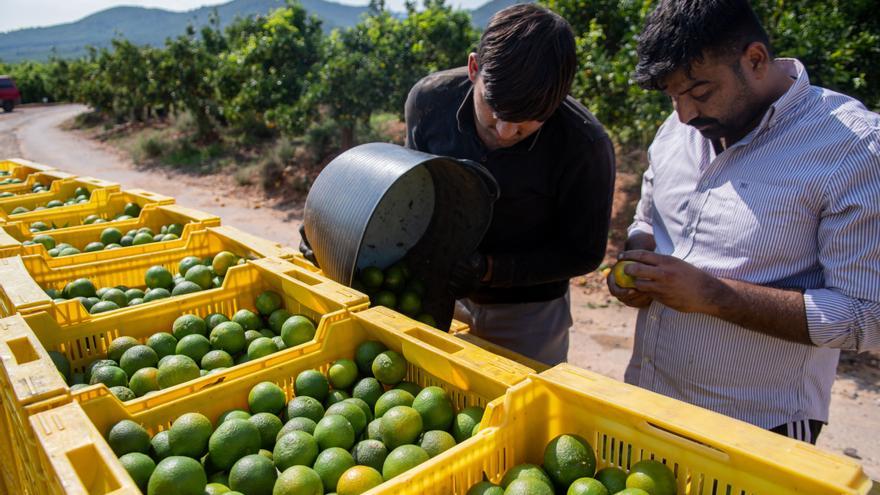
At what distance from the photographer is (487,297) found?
117 inches

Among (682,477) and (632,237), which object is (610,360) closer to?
(632,237)

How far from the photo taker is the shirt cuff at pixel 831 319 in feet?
5.91

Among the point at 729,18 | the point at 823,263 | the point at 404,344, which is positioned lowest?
the point at 404,344

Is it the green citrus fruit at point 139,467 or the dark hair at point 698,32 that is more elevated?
the dark hair at point 698,32

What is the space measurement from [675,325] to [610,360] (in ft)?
10.4

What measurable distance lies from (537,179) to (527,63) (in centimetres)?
66

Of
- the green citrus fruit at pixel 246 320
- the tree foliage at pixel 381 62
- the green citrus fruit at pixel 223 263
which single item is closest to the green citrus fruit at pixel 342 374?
the green citrus fruit at pixel 246 320

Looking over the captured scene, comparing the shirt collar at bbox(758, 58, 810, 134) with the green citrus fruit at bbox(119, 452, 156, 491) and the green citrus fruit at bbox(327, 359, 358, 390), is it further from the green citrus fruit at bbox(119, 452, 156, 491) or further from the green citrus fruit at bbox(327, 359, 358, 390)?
the green citrus fruit at bbox(119, 452, 156, 491)

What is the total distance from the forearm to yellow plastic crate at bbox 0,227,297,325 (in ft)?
5.97

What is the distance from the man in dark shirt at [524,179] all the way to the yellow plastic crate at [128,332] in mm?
618

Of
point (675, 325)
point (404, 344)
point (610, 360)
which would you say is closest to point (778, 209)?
point (675, 325)

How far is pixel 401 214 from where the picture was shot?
262 cm

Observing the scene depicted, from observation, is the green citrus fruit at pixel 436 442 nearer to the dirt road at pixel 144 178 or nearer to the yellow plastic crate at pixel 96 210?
the yellow plastic crate at pixel 96 210

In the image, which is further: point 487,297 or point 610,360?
point 610,360
